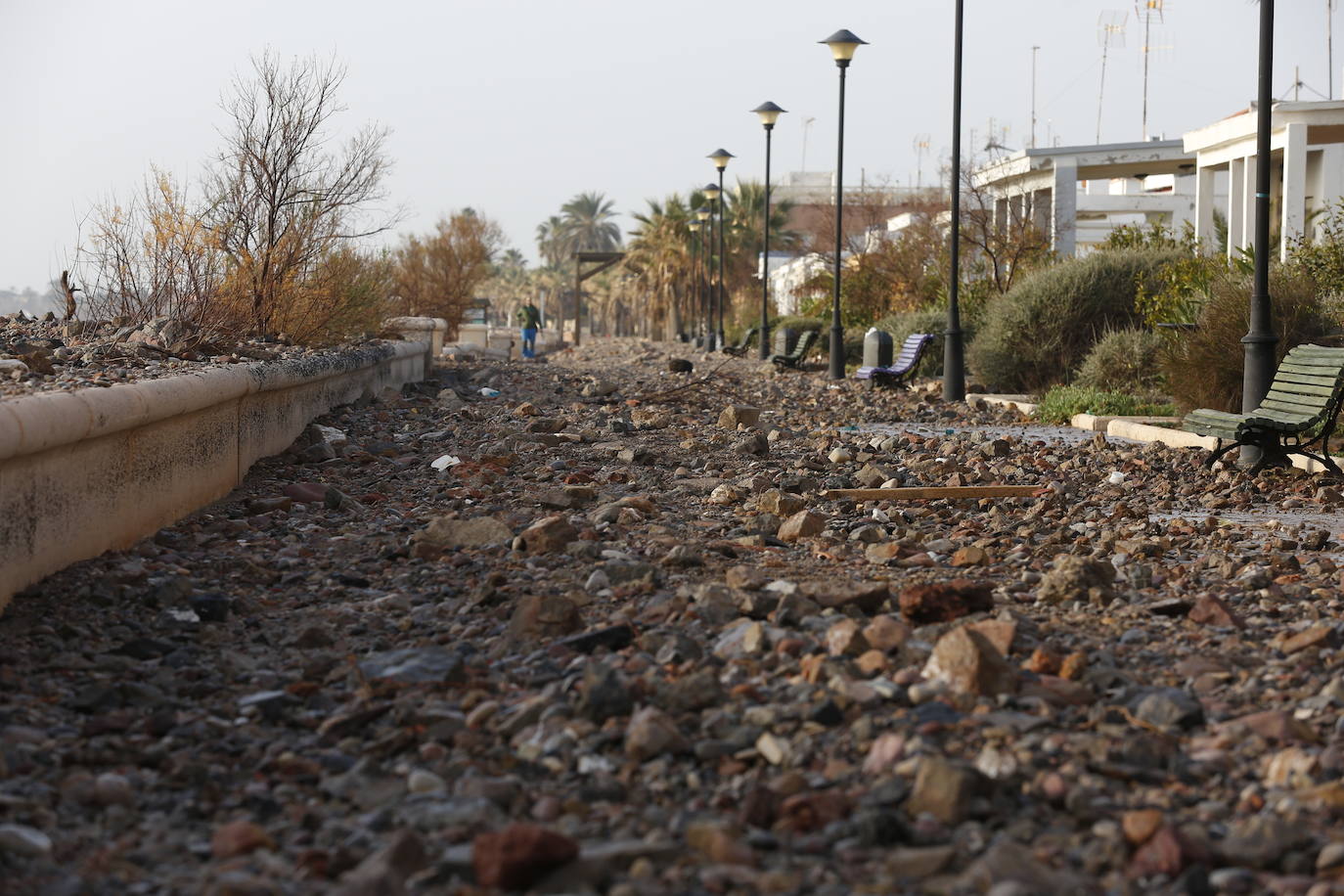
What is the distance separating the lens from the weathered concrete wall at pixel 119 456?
4984 millimetres

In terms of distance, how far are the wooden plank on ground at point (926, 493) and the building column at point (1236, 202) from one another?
18.4 metres

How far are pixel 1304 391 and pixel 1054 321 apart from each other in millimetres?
8525

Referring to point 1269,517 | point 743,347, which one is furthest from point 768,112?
point 1269,517

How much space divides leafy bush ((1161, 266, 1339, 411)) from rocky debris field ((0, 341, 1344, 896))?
575 cm

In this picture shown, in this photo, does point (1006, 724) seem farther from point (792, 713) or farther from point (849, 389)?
point (849, 389)

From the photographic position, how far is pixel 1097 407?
551 inches

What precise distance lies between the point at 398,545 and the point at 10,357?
299 cm

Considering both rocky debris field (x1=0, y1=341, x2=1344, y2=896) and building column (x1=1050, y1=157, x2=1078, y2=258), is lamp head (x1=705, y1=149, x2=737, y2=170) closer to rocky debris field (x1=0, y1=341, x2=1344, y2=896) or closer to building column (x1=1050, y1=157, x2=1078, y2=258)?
building column (x1=1050, y1=157, x2=1078, y2=258)

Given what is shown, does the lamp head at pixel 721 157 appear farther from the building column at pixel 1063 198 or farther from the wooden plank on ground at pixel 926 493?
the wooden plank on ground at pixel 926 493

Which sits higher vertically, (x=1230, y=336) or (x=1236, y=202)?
(x=1236, y=202)

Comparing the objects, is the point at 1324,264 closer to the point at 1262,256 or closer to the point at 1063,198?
the point at 1262,256

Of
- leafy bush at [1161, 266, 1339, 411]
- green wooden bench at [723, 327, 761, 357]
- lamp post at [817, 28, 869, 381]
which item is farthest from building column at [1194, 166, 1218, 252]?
leafy bush at [1161, 266, 1339, 411]

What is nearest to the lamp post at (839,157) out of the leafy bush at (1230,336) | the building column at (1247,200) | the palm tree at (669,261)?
the building column at (1247,200)

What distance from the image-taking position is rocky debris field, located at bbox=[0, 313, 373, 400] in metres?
6.87
